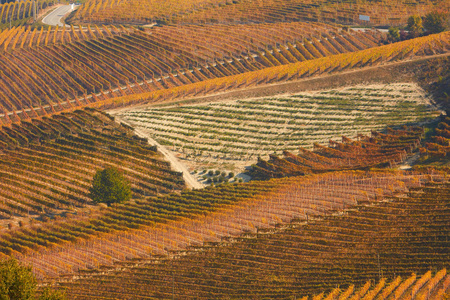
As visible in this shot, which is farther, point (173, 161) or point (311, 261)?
point (173, 161)

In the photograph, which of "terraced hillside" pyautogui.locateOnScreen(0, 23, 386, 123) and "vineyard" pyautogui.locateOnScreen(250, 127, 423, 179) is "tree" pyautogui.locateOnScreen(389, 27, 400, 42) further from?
"vineyard" pyautogui.locateOnScreen(250, 127, 423, 179)

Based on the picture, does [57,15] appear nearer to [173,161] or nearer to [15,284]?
[173,161]

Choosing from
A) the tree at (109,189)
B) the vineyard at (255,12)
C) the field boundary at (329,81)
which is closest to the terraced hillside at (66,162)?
the tree at (109,189)

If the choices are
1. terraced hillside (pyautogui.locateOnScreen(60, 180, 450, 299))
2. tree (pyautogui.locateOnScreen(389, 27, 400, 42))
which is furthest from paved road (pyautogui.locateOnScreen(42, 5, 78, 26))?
terraced hillside (pyautogui.locateOnScreen(60, 180, 450, 299))

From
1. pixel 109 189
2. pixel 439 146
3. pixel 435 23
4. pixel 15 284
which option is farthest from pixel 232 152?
pixel 435 23

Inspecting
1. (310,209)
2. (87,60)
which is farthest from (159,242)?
(87,60)

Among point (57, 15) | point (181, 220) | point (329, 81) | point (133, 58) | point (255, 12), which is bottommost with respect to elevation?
point (181, 220)
